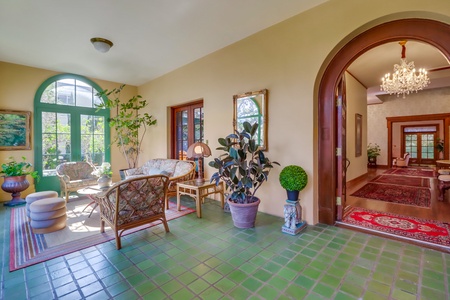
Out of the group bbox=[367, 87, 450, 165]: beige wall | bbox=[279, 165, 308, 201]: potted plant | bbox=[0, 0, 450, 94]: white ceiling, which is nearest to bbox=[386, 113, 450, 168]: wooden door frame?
bbox=[367, 87, 450, 165]: beige wall

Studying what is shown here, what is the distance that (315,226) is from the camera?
10.4 feet

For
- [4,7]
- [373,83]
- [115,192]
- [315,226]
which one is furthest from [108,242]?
[373,83]

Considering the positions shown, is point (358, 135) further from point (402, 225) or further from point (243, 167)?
point (243, 167)

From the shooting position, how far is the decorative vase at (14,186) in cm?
444

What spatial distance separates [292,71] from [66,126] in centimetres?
580

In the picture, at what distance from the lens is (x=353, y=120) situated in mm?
6184

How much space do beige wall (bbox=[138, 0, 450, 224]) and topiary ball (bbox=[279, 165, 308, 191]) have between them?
279mm

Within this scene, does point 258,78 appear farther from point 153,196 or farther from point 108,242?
point 108,242

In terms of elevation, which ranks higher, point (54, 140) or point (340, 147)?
point (54, 140)

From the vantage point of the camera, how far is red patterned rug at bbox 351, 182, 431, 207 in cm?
442

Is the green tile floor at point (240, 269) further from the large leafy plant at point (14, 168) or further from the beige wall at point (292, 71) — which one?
the large leafy plant at point (14, 168)

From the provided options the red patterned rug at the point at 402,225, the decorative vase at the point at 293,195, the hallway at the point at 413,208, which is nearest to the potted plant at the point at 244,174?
the decorative vase at the point at 293,195

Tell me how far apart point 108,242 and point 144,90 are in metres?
5.15

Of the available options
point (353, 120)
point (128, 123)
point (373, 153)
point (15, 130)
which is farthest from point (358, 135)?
point (15, 130)
